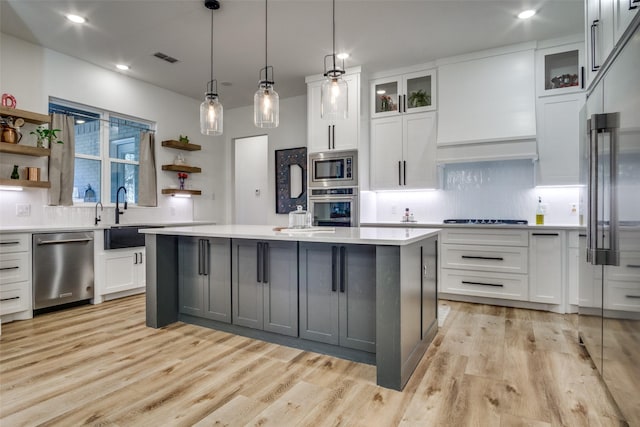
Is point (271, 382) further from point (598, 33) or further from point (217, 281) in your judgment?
point (598, 33)

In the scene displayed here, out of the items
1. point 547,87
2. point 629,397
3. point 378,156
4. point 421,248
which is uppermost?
point 547,87

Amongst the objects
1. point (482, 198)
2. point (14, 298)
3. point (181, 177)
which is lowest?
point (14, 298)

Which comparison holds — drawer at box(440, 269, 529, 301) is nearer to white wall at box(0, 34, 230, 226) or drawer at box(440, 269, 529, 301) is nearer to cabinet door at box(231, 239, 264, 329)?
cabinet door at box(231, 239, 264, 329)

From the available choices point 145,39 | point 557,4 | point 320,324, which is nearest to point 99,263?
point 145,39

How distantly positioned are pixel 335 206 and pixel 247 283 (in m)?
2.11

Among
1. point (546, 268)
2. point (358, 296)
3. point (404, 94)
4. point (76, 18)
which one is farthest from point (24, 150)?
point (546, 268)

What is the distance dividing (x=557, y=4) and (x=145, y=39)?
409 cm

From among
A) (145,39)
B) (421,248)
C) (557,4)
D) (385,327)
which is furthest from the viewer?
(145,39)

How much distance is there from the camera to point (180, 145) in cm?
533

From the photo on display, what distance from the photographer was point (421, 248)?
2.50 metres

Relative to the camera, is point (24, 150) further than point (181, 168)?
No

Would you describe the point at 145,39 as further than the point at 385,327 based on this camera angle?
Yes

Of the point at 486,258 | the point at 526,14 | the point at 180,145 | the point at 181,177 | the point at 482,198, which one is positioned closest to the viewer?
the point at 526,14

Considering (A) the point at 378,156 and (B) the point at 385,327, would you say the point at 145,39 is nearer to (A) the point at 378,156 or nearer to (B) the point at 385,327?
(A) the point at 378,156
